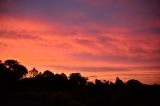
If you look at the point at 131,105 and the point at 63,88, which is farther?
the point at 63,88

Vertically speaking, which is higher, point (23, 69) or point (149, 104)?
point (23, 69)

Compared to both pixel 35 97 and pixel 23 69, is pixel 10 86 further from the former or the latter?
pixel 23 69

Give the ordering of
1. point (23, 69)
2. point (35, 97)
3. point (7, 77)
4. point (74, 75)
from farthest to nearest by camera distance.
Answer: point (74, 75) → point (23, 69) → point (7, 77) → point (35, 97)

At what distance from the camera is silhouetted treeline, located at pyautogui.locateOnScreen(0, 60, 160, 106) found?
109 feet

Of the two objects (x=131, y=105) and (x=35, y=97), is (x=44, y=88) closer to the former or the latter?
(x=35, y=97)

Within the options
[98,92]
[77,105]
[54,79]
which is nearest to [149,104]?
[77,105]

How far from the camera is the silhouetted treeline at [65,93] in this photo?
33.3 metres

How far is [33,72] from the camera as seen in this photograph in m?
92.9

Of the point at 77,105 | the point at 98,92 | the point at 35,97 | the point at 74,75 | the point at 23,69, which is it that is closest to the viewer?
the point at 77,105

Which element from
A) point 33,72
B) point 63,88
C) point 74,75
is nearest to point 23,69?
point 33,72

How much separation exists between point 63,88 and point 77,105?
113 ft

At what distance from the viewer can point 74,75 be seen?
9206 centimetres

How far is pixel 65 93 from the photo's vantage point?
45344 mm

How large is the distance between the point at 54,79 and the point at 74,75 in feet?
85.5
